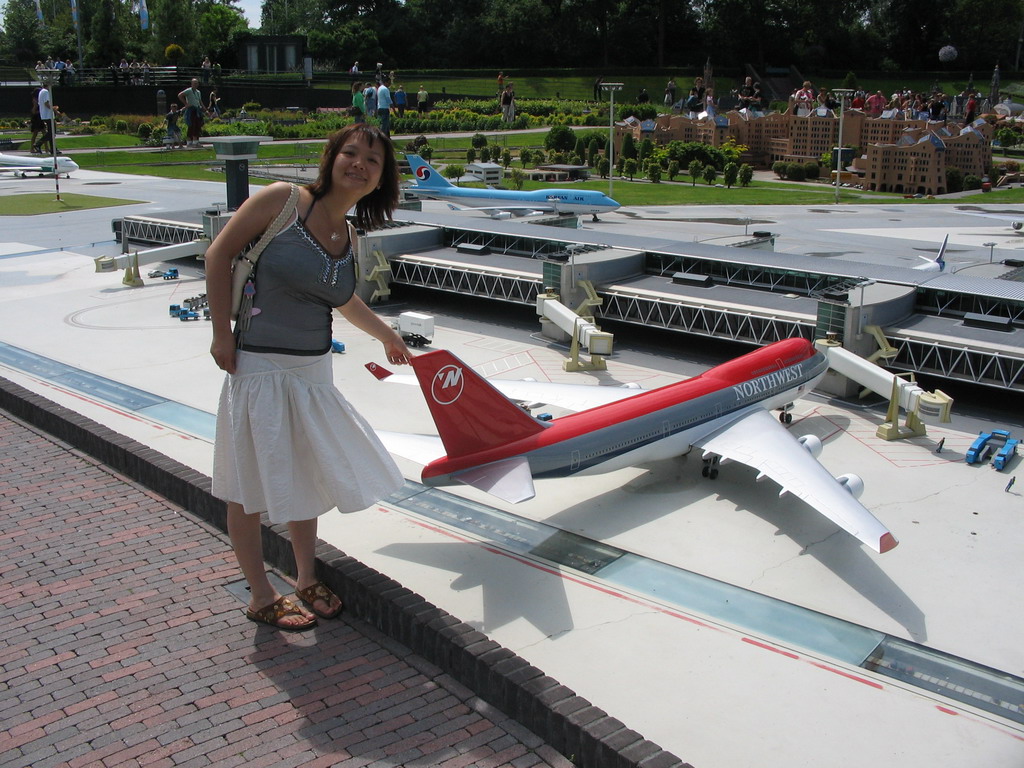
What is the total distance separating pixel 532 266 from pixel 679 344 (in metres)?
7.21

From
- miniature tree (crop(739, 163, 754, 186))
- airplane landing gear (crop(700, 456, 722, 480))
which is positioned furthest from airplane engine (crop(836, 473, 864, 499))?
miniature tree (crop(739, 163, 754, 186))

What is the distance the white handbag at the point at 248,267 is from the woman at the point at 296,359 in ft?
0.18

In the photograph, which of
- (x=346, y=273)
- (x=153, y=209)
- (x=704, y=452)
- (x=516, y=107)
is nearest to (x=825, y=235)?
(x=704, y=452)

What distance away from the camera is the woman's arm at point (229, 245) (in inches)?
362

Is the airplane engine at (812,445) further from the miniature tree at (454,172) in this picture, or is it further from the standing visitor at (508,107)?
the standing visitor at (508,107)

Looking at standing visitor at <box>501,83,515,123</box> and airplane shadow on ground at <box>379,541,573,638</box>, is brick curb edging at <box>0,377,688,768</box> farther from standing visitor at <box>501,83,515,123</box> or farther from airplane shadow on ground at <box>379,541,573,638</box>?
standing visitor at <box>501,83,515,123</box>

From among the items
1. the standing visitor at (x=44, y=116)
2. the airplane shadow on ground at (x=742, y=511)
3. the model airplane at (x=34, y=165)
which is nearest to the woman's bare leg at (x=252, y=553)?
the airplane shadow on ground at (x=742, y=511)

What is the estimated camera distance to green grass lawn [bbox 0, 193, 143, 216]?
66.8 metres

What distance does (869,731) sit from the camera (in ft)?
44.1

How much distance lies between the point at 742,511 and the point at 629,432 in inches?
128

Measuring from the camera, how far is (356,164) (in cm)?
968

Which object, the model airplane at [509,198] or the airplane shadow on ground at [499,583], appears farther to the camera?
the model airplane at [509,198]

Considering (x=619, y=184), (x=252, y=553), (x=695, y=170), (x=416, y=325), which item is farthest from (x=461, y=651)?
(x=695, y=170)

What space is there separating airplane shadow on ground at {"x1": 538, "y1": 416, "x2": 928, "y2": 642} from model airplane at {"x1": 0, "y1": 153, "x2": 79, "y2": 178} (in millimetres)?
69542
